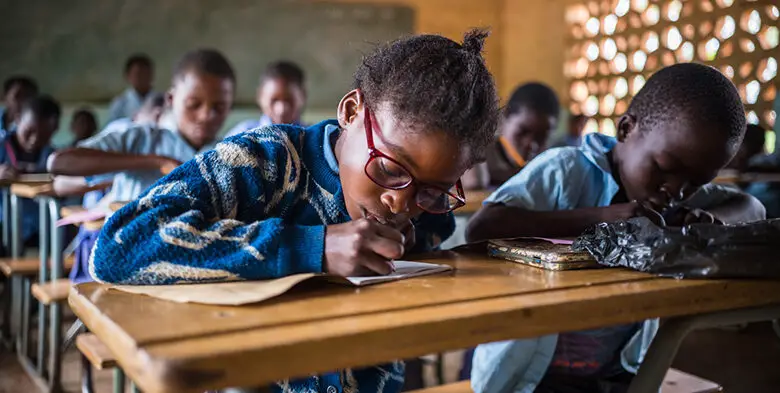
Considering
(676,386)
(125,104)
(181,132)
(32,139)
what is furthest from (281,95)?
(125,104)

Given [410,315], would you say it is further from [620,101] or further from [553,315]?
[620,101]

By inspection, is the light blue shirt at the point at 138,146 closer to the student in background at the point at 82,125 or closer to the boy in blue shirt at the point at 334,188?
the boy in blue shirt at the point at 334,188

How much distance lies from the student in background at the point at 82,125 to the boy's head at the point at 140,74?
0.47m

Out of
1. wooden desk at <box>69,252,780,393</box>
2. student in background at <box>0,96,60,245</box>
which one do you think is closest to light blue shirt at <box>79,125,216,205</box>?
wooden desk at <box>69,252,780,393</box>

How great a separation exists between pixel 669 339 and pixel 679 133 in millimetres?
509

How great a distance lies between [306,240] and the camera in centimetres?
92

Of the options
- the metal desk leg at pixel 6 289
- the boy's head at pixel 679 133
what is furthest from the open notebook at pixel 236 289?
the metal desk leg at pixel 6 289

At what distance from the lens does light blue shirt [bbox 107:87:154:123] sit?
21.1ft

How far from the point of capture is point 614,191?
4.90 ft

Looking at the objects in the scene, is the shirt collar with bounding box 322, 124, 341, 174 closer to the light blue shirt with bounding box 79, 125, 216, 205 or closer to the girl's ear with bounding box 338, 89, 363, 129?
the girl's ear with bounding box 338, 89, 363, 129

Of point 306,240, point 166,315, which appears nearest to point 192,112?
point 306,240

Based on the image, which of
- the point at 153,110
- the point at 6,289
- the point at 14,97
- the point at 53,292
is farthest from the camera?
the point at 14,97

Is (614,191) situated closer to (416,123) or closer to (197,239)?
(416,123)

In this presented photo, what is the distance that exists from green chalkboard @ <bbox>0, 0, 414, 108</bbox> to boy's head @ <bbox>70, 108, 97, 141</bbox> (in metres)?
0.60
